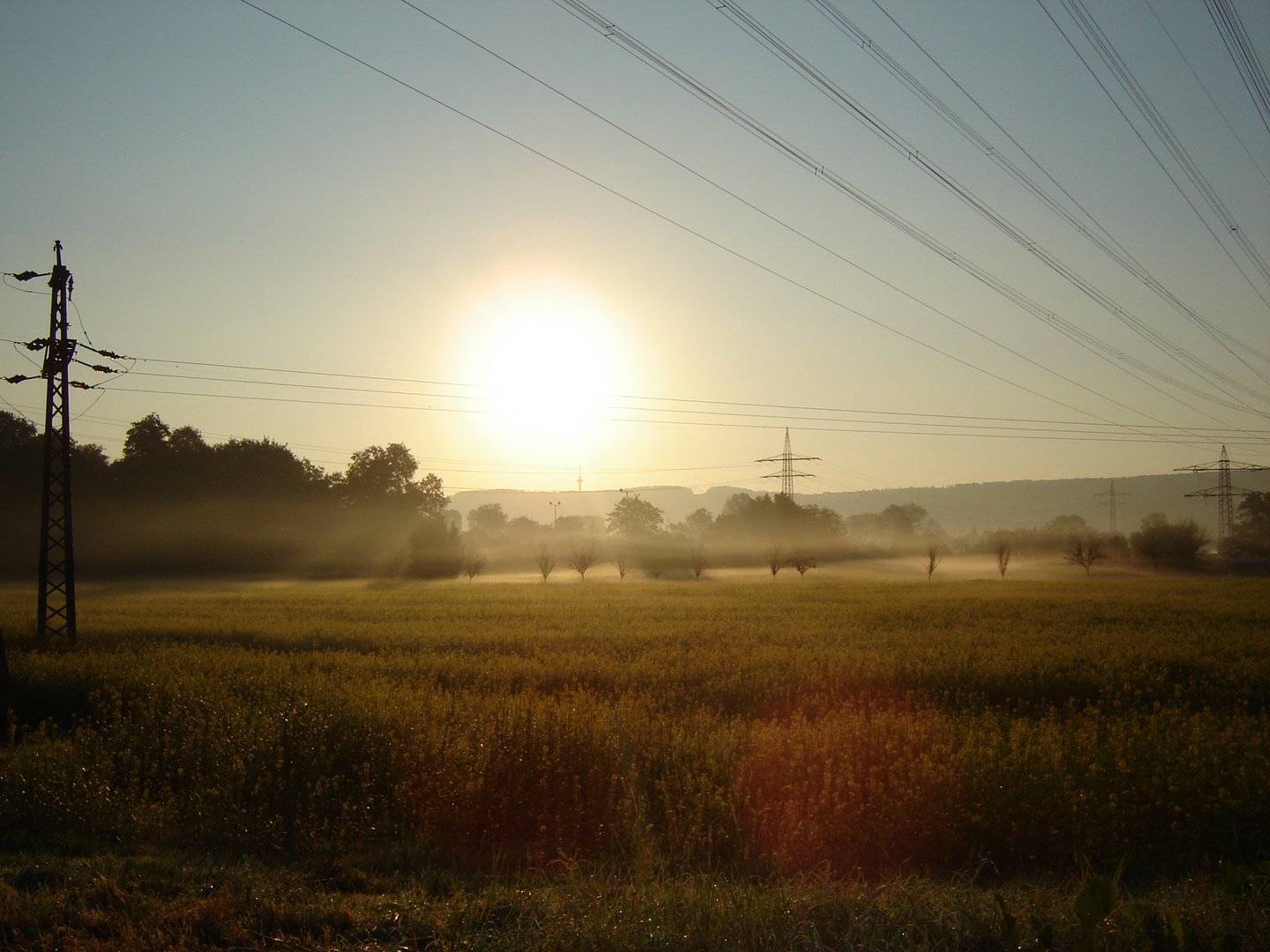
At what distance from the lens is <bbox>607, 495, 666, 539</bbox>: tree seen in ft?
490

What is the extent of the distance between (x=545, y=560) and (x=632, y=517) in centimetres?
6904

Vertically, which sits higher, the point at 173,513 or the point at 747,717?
the point at 173,513

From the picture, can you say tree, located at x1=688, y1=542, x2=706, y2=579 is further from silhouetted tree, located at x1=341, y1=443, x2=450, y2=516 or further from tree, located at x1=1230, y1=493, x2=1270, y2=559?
tree, located at x1=1230, y1=493, x2=1270, y2=559

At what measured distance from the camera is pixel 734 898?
542 cm

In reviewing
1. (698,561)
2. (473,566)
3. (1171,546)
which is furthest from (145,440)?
(1171,546)

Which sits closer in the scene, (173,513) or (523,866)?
(523,866)

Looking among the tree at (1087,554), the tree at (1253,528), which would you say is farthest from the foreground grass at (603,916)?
the tree at (1253,528)

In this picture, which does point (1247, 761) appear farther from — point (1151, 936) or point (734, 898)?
point (734, 898)

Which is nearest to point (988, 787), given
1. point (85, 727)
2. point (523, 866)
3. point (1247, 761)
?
point (1247, 761)

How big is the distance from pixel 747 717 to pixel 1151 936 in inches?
363

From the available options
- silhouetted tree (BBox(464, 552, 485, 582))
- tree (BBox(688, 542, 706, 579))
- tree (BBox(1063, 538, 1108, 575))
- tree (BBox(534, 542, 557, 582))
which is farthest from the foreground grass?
tree (BBox(1063, 538, 1108, 575))

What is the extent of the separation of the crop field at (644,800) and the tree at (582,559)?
57766 millimetres

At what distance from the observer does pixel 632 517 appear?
150 m

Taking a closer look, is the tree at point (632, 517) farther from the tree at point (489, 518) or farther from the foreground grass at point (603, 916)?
the foreground grass at point (603, 916)
